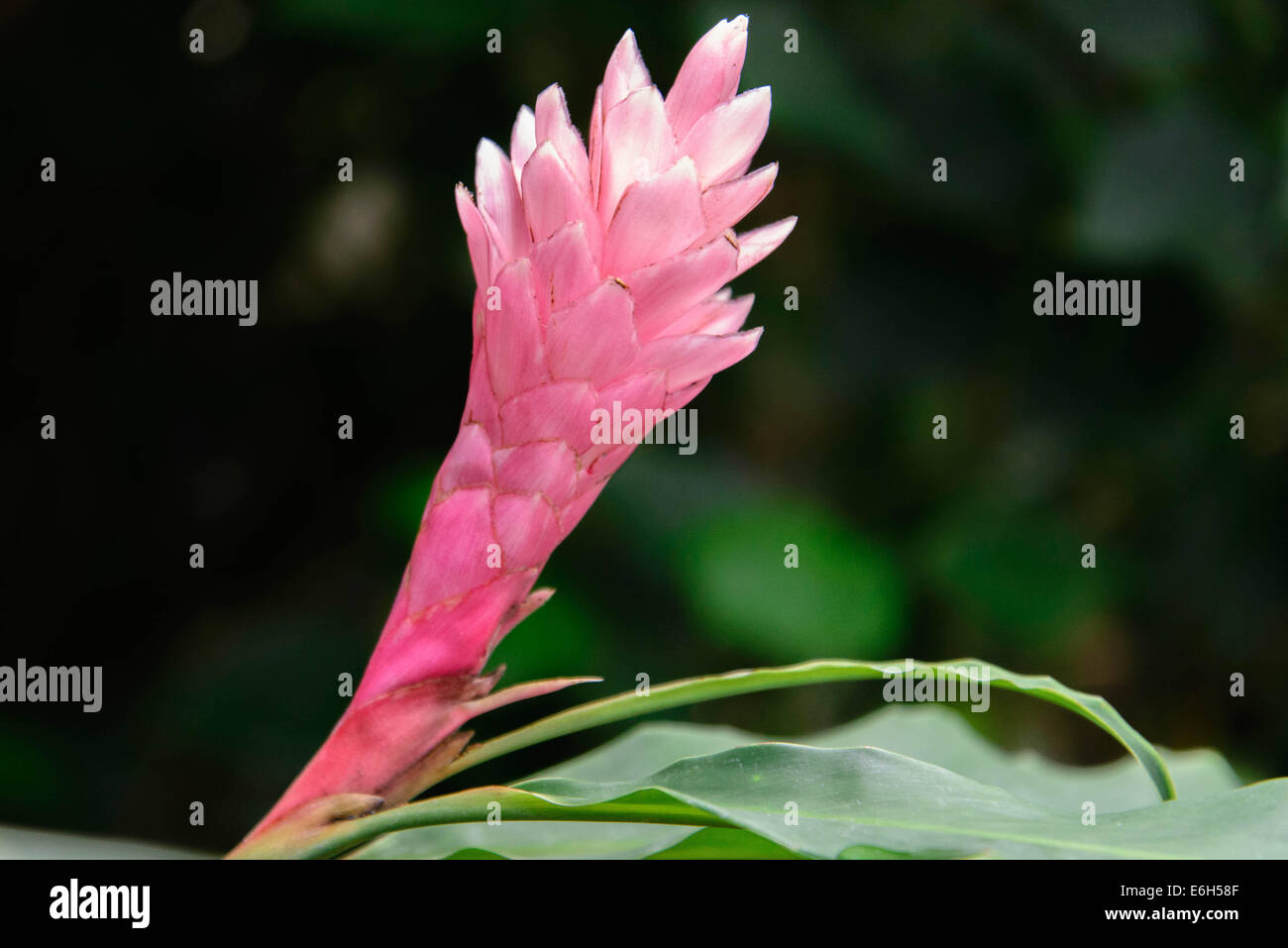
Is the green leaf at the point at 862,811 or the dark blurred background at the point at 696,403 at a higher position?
the dark blurred background at the point at 696,403

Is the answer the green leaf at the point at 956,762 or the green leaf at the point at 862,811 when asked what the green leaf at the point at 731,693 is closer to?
the green leaf at the point at 862,811

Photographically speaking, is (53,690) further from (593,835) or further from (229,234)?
(593,835)

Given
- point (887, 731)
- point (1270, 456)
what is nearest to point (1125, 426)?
point (1270, 456)

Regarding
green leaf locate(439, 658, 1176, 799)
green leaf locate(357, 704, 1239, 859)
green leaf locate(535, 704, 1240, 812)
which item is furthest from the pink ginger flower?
green leaf locate(535, 704, 1240, 812)

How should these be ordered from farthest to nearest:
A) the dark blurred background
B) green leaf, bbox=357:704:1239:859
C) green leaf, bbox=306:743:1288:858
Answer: the dark blurred background < green leaf, bbox=357:704:1239:859 < green leaf, bbox=306:743:1288:858

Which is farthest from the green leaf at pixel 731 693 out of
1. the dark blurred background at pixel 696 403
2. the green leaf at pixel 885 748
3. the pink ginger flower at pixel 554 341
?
the dark blurred background at pixel 696 403

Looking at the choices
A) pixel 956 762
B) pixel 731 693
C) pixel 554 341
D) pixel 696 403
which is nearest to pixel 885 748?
pixel 956 762

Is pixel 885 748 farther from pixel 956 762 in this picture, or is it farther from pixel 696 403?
pixel 696 403

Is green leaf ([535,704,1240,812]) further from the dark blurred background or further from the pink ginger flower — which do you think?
the dark blurred background
